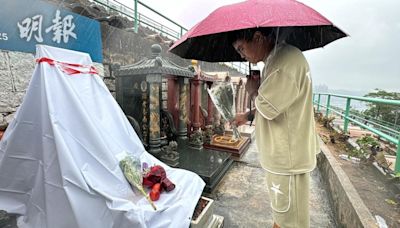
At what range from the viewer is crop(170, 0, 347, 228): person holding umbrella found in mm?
1368

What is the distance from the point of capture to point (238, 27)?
4.27 ft

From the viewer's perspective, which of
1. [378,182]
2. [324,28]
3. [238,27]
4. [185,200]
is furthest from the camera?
[378,182]

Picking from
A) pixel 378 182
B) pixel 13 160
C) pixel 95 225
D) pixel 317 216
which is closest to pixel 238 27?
pixel 95 225

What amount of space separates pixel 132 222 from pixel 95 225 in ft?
0.96

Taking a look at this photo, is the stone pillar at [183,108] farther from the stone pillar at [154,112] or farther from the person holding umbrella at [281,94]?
the person holding umbrella at [281,94]

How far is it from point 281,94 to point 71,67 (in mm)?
2029

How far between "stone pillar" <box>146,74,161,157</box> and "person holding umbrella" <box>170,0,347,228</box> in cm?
207

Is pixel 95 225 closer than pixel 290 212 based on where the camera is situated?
No

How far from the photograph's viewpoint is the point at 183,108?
4438mm

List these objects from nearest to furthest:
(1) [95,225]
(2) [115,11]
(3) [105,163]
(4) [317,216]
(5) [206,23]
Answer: (5) [206,23] → (1) [95,225] → (3) [105,163] → (4) [317,216] → (2) [115,11]

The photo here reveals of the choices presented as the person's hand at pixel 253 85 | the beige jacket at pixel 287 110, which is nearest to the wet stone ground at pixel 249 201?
the beige jacket at pixel 287 110

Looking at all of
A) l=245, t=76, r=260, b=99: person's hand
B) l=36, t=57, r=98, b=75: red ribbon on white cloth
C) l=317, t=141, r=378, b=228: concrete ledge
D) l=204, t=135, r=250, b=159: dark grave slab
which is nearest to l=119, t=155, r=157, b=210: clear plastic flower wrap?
l=36, t=57, r=98, b=75: red ribbon on white cloth

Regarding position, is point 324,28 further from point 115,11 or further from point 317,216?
point 115,11

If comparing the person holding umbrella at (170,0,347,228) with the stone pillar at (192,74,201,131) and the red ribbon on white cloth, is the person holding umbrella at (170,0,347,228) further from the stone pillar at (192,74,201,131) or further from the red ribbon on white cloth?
the stone pillar at (192,74,201,131)
